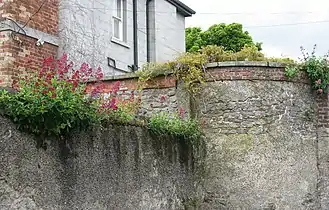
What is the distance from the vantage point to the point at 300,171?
9.46 meters

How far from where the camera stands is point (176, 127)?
28.3 feet

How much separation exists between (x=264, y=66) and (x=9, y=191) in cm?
586

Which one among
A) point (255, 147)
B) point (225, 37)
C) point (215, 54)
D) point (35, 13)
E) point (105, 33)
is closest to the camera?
point (255, 147)

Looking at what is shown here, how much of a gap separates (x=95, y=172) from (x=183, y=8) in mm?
13163

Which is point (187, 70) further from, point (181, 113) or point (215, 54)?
point (181, 113)

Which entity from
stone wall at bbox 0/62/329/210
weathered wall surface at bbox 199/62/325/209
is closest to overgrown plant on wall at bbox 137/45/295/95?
stone wall at bbox 0/62/329/210

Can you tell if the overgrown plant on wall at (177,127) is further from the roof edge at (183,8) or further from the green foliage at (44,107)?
the roof edge at (183,8)

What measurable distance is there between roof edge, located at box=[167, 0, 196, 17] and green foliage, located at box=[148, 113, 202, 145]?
9362mm

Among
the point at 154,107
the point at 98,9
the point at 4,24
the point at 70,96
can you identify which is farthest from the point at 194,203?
the point at 98,9

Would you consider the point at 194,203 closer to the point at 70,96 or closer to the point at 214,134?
the point at 214,134

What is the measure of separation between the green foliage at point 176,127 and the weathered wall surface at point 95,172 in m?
0.19

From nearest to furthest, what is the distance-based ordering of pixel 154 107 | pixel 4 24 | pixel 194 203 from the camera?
1. pixel 194 203
2. pixel 154 107
3. pixel 4 24

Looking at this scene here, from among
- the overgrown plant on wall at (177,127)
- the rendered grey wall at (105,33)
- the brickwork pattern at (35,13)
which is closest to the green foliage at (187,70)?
the overgrown plant on wall at (177,127)

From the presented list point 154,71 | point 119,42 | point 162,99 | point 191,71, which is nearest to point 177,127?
point 162,99
